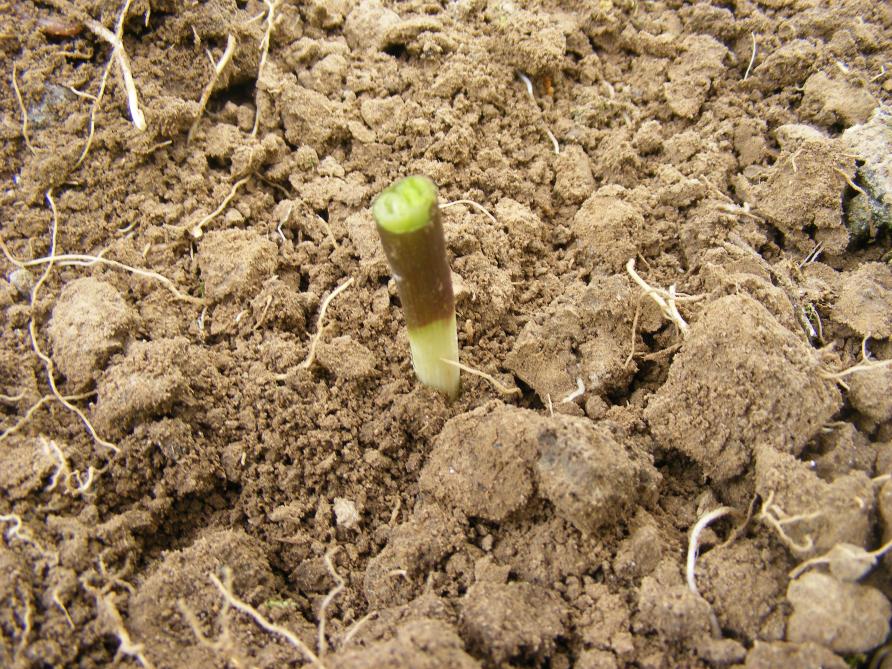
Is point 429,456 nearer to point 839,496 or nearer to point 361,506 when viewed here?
point 361,506

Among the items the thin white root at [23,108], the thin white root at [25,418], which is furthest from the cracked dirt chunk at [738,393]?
the thin white root at [23,108]

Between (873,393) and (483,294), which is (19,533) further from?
(873,393)

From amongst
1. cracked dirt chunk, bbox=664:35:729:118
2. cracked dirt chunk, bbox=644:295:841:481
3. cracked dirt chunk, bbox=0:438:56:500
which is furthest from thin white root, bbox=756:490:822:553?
cracked dirt chunk, bbox=0:438:56:500

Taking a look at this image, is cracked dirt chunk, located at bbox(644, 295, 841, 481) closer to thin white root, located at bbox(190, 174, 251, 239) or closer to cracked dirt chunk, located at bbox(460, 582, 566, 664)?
cracked dirt chunk, located at bbox(460, 582, 566, 664)

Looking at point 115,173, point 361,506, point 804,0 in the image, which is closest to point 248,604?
point 361,506

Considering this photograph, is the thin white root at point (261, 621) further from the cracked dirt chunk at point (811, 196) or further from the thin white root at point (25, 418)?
the cracked dirt chunk at point (811, 196)

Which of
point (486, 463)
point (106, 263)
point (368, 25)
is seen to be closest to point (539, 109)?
point (368, 25)
